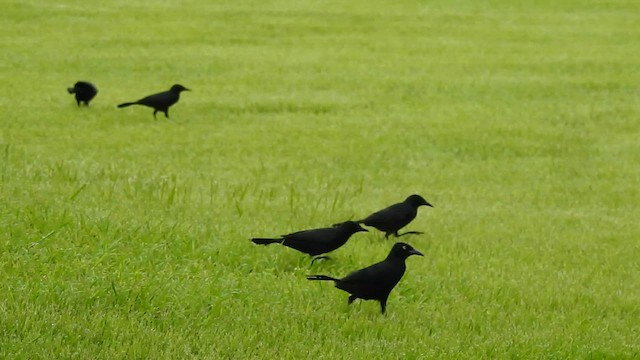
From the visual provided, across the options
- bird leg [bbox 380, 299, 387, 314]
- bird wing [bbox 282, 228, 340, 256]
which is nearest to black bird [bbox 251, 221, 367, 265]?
bird wing [bbox 282, 228, 340, 256]

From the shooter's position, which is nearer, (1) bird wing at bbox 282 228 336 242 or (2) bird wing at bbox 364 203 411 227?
(1) bird wing at bbox 282 228 336 242

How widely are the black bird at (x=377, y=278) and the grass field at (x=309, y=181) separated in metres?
0.25

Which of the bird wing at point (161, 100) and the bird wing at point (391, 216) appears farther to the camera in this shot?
the bird wing at point (161, 100)

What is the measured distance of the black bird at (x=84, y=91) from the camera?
75.8 ft

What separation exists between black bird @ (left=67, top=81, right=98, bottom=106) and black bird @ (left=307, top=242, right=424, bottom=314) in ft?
53.2

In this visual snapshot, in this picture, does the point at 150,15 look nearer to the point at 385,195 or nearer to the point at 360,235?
the point at 385,195

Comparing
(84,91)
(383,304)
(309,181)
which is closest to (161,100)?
(84,91)

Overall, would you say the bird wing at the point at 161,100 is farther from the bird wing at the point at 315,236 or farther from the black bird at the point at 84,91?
the bird wing at the point at 315,236

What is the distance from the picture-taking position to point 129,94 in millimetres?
25641

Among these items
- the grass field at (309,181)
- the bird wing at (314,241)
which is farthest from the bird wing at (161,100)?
the bird wing at (314,241)

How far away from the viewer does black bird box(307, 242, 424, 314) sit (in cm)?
802

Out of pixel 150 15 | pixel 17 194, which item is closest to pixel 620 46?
pixel 150 15

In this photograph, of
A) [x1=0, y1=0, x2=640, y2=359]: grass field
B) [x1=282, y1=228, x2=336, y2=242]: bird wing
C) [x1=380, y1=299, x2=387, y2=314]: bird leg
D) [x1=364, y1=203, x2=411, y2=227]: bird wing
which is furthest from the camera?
[x1=364, y1=203, x2=411, y2=227]: bird wing

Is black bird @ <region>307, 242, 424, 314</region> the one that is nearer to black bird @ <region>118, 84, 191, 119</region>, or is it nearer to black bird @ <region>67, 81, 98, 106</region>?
black bird @ <region>118, 84, 191, 119</region>
